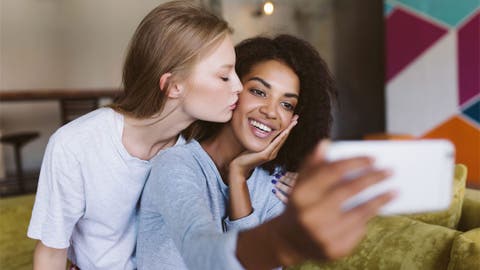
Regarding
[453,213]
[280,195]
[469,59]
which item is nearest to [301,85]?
[280,195]

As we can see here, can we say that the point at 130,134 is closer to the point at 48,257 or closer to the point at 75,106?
the point at 48,257

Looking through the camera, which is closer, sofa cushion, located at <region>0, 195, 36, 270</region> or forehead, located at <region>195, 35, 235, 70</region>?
forehead, located at <region>195, 35, 235, 70</region>

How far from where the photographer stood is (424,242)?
136cm

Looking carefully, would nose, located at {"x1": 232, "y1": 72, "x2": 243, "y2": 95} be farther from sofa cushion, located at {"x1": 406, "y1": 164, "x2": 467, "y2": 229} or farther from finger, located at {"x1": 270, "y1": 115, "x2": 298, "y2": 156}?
sofa cushion, located at {"x1": 406, "y1": 164, "x2": 467, "y2": 229}

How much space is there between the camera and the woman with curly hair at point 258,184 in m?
0.43

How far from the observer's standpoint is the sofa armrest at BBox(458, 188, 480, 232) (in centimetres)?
165

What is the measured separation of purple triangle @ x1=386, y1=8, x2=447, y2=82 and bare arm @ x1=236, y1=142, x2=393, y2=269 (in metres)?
3.85

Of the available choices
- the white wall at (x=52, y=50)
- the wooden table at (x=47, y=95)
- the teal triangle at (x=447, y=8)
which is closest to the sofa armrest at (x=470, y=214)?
the teal triangle at (x=447, y=8)

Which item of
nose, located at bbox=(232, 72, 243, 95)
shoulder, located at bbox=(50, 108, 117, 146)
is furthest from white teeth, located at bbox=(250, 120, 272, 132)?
shoulder, located at bbox=(50, 108, 117, 146)

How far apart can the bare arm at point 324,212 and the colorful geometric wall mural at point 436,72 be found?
3.49 m

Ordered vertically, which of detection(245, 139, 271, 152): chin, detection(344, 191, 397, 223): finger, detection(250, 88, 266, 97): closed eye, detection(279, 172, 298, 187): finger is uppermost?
detection(344, 191, 397, 223): finger

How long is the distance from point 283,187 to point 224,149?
173 mm

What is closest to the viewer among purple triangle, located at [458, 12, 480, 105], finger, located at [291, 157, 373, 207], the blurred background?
finger, located at [291, 157, 373, 207]

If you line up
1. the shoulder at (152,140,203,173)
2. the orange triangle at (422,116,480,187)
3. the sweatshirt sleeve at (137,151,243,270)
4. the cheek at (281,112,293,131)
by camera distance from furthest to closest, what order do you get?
the orange triangle at (422,116,480,187) < the cheek at (281,112,293,131) < the shoulder at (152,140,203,173) < the sweatshirt sleeve at (137,151,243,270)
